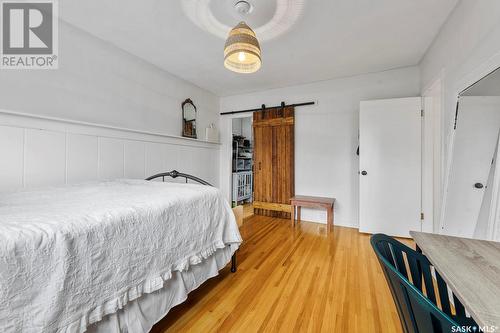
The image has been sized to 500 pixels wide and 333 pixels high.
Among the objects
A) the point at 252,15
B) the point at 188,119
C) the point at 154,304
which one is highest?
the point at 252,15

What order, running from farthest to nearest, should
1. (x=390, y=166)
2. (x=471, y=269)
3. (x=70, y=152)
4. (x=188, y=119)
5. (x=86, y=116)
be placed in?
(x=188, y=119) → (x=390, y=166) → (x=86, y=116) → (x=70, y=152) → (x=471, y=269)

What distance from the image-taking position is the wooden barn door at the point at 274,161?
3.65 meters

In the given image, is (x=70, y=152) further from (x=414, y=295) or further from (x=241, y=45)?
(x=414, y=295)

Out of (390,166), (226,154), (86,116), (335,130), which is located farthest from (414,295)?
(226,154)

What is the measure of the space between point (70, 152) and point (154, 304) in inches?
65.6

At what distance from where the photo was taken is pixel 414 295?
0.58m

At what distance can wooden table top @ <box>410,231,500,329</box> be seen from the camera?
0.54 metres

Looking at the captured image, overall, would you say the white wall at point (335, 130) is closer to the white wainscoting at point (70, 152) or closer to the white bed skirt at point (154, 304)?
the white wainscoting at point (70, 152)

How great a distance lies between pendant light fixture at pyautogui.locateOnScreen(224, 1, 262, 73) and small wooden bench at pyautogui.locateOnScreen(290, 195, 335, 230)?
2.20 m

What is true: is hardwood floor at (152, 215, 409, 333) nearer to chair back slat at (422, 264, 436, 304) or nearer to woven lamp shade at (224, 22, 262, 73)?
chair back slat at (422, 264, 436, 304)

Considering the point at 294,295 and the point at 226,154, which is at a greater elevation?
the point at 226,154

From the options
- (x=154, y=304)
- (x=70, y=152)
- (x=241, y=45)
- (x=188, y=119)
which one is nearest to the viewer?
(x=154, y=304)

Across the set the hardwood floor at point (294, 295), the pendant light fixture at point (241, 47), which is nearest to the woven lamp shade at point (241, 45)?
the pendant light fixture at point (241, 47)

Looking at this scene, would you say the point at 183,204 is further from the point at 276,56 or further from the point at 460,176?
the point at 276,56
